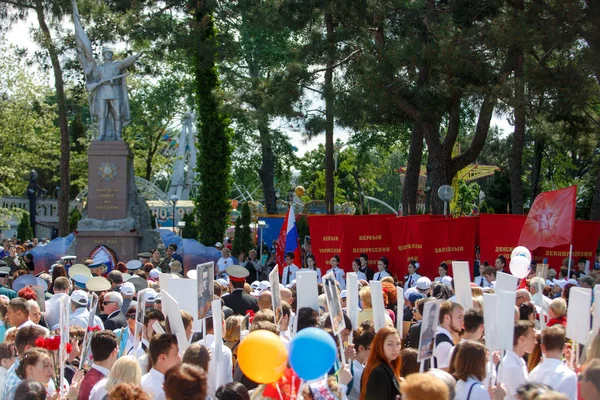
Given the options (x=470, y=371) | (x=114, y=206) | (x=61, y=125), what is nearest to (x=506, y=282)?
(x=470, y=371)

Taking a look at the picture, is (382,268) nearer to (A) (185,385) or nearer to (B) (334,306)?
(B) (334,306)

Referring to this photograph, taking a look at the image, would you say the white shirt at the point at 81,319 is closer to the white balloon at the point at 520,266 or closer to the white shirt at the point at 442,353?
the white shirt at the point at 442,353

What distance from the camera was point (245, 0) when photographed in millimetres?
31297

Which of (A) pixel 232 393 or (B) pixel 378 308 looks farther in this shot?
(B) pixel 378 308

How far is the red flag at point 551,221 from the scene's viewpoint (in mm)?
15180

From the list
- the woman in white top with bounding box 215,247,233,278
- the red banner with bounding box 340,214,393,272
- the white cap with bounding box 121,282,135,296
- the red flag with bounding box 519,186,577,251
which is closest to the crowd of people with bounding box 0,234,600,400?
the white cap with bounding box 121,282,135,296

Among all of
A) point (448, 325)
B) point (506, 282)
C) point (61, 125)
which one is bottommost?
point (448, 325)

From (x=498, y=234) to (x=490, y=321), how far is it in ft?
35.3

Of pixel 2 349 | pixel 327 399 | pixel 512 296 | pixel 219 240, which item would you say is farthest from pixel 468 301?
pixel 219 240

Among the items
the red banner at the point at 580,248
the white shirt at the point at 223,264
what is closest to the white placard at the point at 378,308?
the red banner at the point at 580,248

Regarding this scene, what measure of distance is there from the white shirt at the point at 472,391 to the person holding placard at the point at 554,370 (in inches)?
14.1

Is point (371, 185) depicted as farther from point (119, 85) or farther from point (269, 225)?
point (119, 85)

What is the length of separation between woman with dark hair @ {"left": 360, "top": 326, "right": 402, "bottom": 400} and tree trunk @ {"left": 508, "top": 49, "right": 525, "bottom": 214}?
11.1 metres

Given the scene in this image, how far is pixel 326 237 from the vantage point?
742 inches
